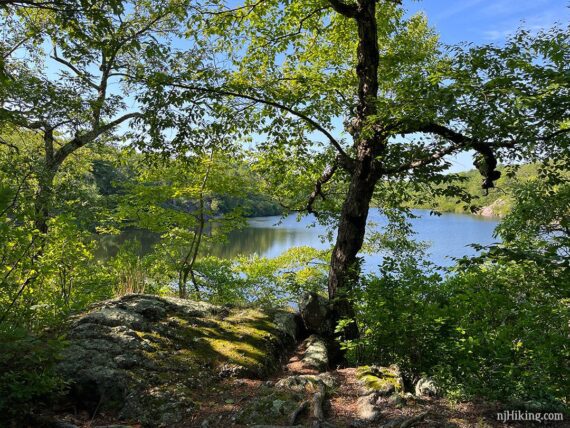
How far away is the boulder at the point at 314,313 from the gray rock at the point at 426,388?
3140 mm

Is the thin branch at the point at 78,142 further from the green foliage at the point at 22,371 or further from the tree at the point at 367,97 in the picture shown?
the green foliage at the point at 22,371

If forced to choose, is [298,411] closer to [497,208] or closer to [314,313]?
[314,313]

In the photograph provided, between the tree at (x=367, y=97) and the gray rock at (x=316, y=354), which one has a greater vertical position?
the tree at (x=367, y=97)

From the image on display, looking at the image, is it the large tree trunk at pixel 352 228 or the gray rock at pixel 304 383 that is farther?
the large tree trunk at pixel 352 228

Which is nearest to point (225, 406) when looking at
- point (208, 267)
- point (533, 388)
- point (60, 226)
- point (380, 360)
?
point (380, 360)

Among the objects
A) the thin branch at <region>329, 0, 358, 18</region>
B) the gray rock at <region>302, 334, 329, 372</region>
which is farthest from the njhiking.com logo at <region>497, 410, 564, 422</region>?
the thin branch at <region>329, 0, 358, 18</region>

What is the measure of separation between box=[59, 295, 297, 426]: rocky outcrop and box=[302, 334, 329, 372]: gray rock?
0.36 meters

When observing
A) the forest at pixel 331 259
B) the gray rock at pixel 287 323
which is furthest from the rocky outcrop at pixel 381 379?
the gray rock at pixel 287 323

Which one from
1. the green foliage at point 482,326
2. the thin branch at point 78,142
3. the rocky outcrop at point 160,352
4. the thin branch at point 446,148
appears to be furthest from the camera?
the thin branch at point 78,142

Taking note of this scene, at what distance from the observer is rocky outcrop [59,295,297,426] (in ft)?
12.5

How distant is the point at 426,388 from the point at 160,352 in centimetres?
320

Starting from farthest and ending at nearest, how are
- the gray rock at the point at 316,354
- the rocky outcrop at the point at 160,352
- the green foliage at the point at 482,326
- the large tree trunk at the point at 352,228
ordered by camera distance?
the large tree trunk at the point at 352,228 → the gray rock at the point at 316,354 → the rocky outcrop at the point at 160,352 → the green foliage at the point at 482,326

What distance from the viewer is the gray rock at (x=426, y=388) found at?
13.2 ft

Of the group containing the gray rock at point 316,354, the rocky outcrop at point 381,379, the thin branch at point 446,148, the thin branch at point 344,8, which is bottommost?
the gray rock at point 316,354
